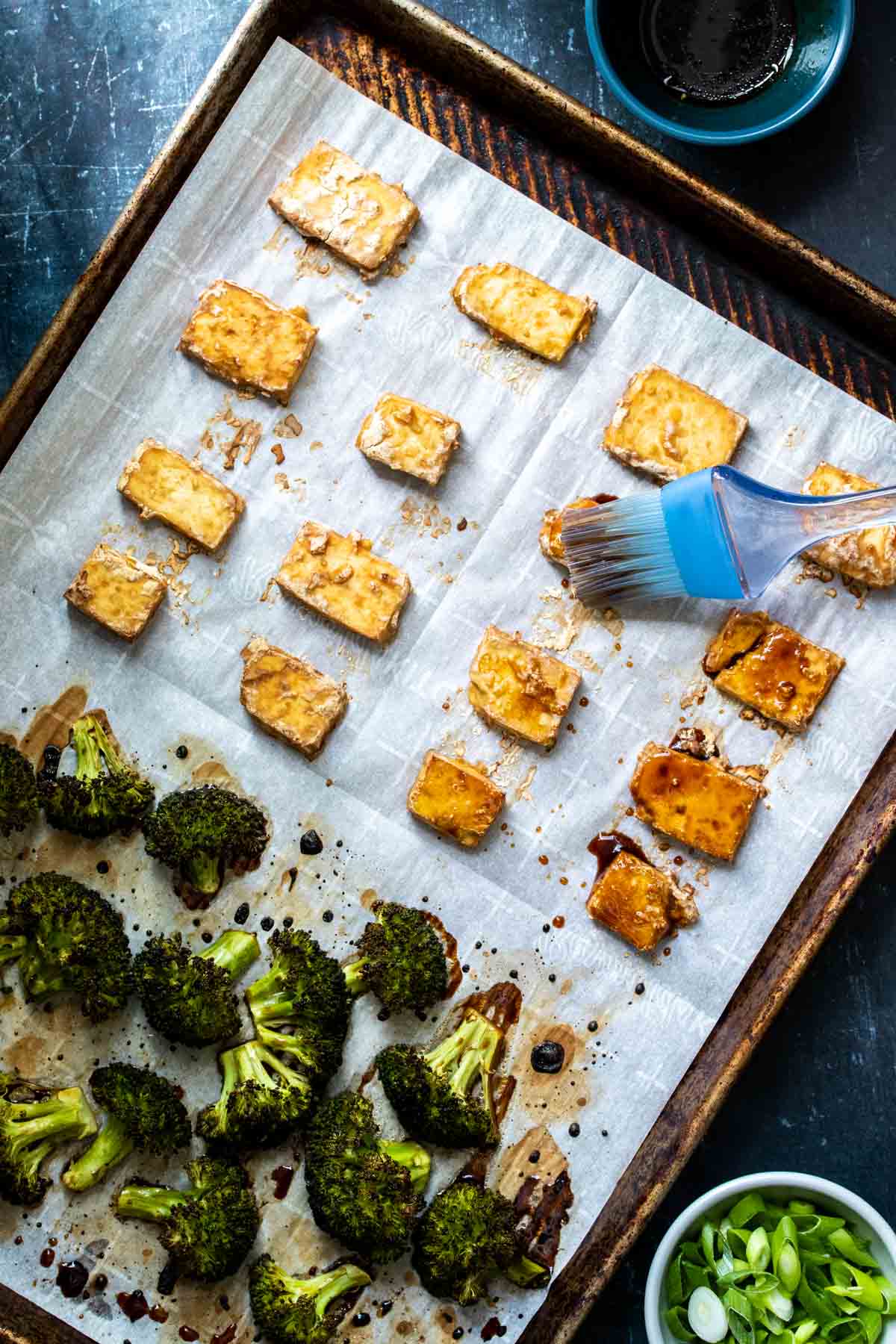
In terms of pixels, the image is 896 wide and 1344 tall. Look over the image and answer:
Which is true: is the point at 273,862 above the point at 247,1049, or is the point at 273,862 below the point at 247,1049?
above

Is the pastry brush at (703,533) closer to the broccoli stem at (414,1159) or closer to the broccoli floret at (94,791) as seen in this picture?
the broccoli floret at (94,791)

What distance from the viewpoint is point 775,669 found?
15.7 ft

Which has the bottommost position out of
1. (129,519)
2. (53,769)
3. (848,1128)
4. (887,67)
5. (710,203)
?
(53,769)

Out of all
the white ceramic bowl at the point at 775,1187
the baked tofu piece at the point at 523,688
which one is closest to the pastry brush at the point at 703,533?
the baked tofu piece at the point at 523,688

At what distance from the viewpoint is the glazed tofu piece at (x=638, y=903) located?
4.73m

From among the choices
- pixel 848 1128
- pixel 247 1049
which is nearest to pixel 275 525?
pixel 247 1049

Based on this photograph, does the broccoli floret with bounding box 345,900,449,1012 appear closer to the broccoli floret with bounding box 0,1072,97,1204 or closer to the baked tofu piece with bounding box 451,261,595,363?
the broccoli floret with bounding box 0,1072,97,1204

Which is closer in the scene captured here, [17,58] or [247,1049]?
[247,1049]

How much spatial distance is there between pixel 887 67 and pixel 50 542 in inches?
153

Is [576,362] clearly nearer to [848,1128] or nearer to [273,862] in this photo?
[273,862]

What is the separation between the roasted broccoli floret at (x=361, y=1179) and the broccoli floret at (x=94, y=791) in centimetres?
137

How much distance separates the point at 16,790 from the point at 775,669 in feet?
9.70

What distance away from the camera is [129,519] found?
4.93 metres

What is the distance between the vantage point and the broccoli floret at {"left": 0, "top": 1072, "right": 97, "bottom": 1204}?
462 centimetres
